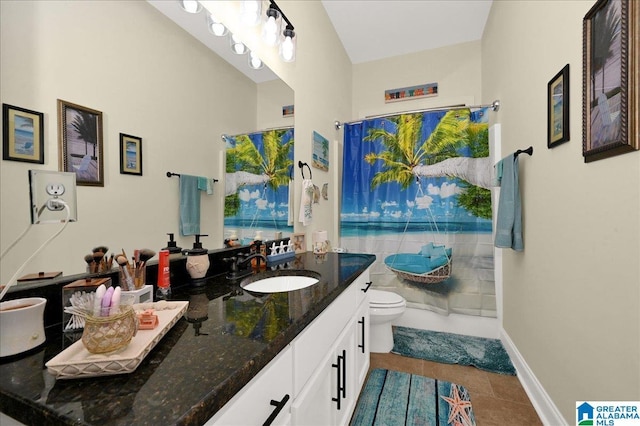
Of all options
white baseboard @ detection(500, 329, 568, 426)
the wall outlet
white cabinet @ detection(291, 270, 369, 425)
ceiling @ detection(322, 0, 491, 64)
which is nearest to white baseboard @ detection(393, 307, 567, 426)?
white baseboard @ detection(500, 329, 568, 426)

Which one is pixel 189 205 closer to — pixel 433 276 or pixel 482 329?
pixel 433 276

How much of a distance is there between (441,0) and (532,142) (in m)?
1.50

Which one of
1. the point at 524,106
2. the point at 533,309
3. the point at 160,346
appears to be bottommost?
the point at 533,309

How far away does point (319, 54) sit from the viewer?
2.35 metres

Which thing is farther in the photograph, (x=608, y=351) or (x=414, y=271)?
(x=414, y=271)

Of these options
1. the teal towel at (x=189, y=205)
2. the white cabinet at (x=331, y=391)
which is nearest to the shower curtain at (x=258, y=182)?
the teal towel at (x=189, y=205)

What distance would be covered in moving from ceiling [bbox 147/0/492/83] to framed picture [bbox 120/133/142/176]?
223 cm

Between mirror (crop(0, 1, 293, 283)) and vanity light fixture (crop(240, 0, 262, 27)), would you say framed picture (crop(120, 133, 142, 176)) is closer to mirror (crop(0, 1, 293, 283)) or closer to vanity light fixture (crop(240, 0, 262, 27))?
mirror (crop(0, 1, 293, 283))

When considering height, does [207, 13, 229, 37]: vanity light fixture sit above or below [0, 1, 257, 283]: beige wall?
above

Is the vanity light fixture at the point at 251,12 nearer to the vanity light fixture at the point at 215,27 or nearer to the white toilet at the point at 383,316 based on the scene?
the vanity light fixture at the point at 215,27

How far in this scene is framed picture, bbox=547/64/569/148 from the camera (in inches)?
49.4

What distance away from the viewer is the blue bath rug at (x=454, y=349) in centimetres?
201

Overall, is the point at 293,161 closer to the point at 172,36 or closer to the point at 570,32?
the point at 172,36

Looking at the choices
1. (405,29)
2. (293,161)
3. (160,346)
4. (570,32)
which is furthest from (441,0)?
(160,346)
